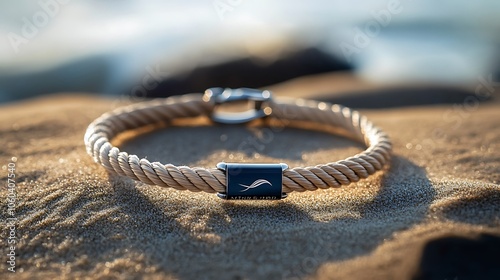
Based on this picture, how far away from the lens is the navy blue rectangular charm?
1.86m

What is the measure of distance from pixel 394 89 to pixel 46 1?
176 inches

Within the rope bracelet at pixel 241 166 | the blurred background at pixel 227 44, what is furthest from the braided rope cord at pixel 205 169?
the blurred background at pixel 227 44

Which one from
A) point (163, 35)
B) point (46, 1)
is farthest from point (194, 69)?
point (46, 1)

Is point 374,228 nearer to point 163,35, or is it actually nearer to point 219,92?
point 219,92

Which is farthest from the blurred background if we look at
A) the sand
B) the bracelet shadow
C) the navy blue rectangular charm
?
the navy blue rectangular charm

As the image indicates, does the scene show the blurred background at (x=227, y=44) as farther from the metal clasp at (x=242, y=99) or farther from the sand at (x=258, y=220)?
the sand at (x=258, y=220)

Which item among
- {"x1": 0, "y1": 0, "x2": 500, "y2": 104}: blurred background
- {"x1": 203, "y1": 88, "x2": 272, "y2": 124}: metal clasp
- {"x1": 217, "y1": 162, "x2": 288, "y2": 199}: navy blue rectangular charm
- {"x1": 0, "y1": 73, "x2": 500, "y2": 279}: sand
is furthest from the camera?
{"x1": 0, "y1": 0, "x2": 500, "y2": 104}: blurred background

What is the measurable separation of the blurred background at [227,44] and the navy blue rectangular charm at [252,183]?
2622 mm

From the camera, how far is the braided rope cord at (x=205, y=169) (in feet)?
6.32

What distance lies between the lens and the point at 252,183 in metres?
1.86

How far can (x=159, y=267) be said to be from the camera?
155cm

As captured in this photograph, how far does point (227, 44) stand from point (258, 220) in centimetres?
377

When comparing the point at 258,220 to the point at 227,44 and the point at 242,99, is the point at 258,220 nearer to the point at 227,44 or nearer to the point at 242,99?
the point at 242,99

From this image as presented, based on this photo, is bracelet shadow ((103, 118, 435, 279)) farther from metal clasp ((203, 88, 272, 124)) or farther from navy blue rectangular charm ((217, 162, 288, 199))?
metal clasp ((203, 88, 272, 124))
